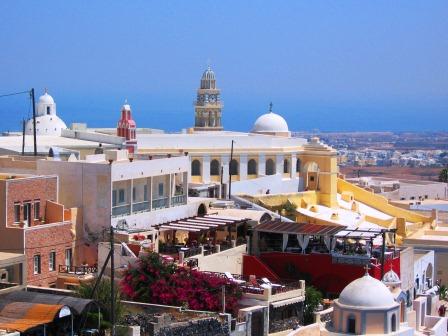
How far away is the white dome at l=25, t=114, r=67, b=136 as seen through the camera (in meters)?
64.1

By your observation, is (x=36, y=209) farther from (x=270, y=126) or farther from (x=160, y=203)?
(x=270, y=126)

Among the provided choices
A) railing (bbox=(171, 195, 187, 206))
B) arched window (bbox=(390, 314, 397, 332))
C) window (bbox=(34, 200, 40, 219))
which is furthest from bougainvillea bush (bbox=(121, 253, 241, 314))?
railing (bbox=(171, 195, 187, 206))

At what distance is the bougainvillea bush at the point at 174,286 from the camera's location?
29.6 m

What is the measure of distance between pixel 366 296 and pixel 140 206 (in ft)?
38.1

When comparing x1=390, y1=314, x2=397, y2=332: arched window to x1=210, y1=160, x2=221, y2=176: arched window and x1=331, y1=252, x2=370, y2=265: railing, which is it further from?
x1=210, y1=160, x2=221, y2=176: arched window

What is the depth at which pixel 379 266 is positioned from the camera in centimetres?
3469

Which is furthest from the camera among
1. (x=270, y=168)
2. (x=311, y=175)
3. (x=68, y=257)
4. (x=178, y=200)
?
(x=311, y=175)

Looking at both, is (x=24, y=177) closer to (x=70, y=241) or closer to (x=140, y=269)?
(x=70, y=241)

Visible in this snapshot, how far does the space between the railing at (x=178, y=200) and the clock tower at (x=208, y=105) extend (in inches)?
1022

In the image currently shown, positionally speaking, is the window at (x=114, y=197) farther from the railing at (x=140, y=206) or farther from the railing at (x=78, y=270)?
the railing at (x=78, y=270)

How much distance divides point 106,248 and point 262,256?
6635 mm

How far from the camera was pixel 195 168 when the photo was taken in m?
53.9

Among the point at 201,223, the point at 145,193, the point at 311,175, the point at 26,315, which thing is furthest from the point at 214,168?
the point at 26,315

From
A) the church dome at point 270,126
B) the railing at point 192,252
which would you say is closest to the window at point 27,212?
the railing at point 192,252
